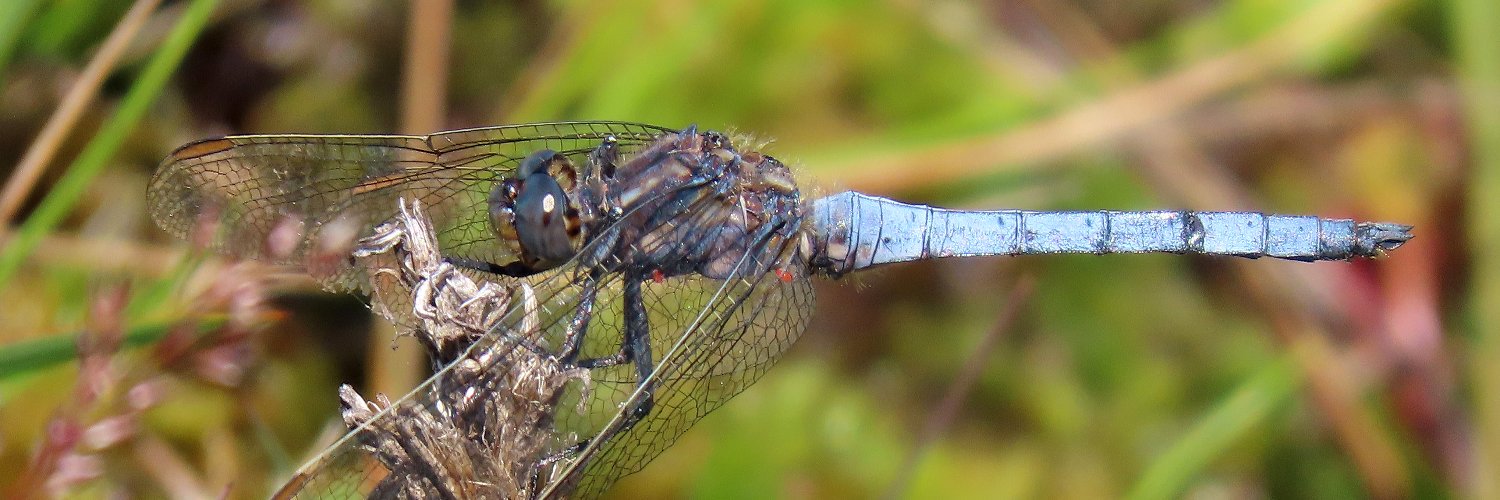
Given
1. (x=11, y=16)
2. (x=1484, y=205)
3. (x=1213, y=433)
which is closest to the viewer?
(x=11, y=16)

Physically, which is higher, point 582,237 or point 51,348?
point 582,237

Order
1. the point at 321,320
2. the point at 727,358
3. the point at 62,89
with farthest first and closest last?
1. the point at 321,320
2. the point at 62,89
3. the point at 727,358

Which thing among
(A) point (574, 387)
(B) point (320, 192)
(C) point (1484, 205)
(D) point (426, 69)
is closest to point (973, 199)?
(C) point (1484, 205)

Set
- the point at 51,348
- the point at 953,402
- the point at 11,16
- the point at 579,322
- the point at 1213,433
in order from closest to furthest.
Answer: the point at 51,348
the point at 11,16
the point at 579,322
the point at 1213,433
the point at 953,402

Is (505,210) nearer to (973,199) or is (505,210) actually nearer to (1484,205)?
(973,199)

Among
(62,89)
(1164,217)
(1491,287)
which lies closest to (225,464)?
(62,89)

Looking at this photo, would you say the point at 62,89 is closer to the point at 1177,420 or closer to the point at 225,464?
the point at 225,464
